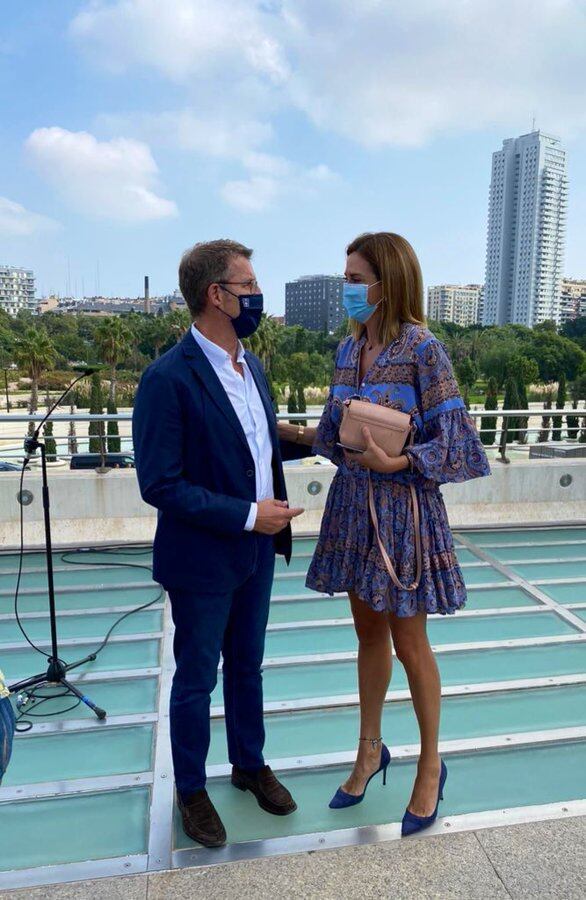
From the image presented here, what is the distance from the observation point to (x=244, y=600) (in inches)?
87.0

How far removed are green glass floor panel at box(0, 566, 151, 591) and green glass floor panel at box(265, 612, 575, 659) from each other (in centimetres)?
133

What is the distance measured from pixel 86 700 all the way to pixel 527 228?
418 feet

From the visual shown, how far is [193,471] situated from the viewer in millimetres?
1985

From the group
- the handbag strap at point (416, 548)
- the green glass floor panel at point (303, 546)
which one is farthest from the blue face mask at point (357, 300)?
the green glass floor panel at point (303, 546)

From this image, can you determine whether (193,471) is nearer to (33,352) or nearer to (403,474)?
(403,474)

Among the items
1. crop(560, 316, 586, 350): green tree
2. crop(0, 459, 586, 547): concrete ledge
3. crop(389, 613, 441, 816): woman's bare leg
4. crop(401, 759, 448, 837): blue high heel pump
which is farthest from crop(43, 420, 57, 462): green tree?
crop(560, 316, 586, 350): green tree

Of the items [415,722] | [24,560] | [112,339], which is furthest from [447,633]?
[112,339]

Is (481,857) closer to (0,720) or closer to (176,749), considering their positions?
(176,749)

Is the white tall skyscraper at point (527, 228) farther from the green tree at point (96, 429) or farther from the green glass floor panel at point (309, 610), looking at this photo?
the green glass floor panel at point (309, 610)

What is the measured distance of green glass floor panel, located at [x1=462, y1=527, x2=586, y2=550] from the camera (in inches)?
219

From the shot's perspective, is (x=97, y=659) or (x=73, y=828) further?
(x=97, y=659)

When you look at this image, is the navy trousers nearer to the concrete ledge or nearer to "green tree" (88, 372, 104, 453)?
"green tree" (88, 372, 104, 453)

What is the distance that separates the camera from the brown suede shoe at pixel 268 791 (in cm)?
222

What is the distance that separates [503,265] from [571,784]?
129m
